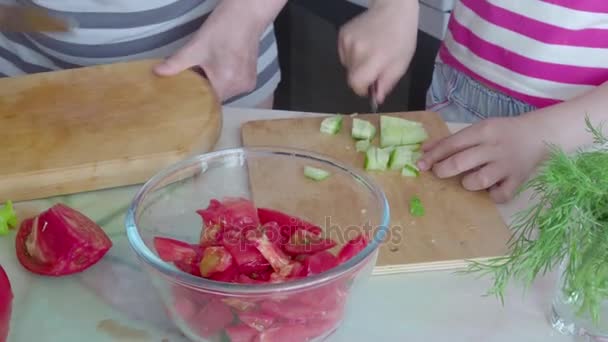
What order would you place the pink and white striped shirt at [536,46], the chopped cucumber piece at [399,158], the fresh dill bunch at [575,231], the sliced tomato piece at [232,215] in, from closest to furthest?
the fresh dill bunch at [575,231]
the sliced tomato piece at [232,215]
the chopped cucumber piece at [399,158]
the pink and white striped shirt at [536,46]

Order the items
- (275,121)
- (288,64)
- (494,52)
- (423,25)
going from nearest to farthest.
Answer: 1. (275,121)
2. (494,52)
3. (423,25)
4. (288,64)

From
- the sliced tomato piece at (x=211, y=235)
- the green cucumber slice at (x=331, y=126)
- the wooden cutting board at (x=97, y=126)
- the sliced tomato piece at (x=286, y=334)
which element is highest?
the sliced tomato piece at (x=211, y=235)

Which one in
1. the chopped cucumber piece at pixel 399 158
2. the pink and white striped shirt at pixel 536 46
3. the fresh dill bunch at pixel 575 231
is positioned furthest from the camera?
the pink and white striped shirt at pixel 536 46

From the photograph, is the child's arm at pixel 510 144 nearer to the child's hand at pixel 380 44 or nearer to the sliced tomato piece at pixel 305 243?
the child's hand at pixel 380 44

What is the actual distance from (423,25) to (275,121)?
5.20ft

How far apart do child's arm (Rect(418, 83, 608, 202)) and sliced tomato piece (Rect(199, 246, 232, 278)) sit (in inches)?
14.2

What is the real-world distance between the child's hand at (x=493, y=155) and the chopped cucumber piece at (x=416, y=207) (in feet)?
0.22

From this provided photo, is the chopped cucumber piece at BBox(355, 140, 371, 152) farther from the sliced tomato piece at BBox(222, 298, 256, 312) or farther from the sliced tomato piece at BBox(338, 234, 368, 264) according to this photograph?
the sliced tomato piece at BBox(222, 298, 256, 312)

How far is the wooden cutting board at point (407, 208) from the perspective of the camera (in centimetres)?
77

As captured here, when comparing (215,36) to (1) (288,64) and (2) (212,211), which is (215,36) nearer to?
(2) (212,211)

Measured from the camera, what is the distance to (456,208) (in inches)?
33.5

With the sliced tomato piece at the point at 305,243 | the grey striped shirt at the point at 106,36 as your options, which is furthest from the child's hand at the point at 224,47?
the sliced tomato piece at the point at 305,243

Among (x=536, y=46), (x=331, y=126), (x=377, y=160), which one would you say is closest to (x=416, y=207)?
(x=377, y=160)

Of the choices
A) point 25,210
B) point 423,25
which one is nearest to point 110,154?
point 25,210
